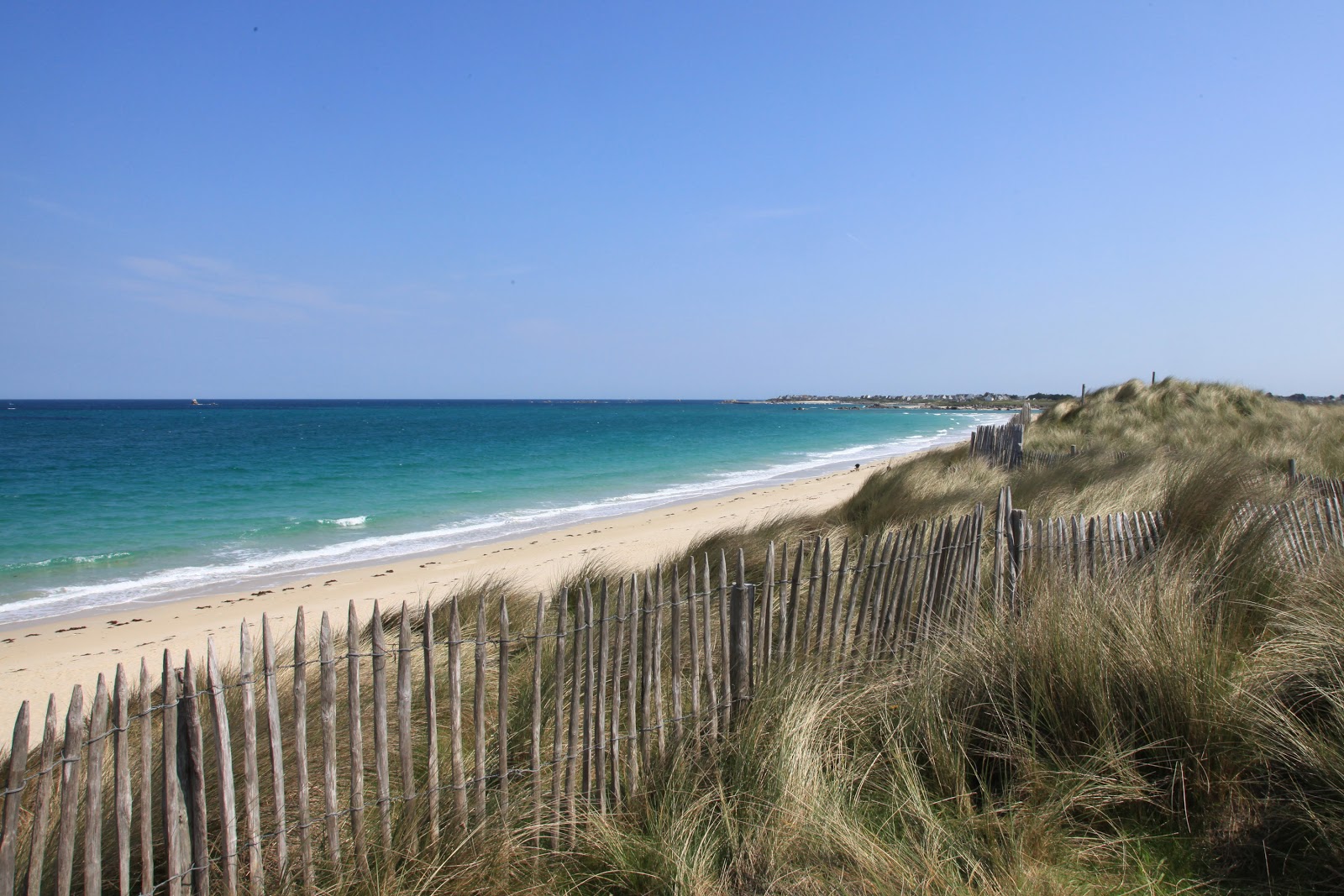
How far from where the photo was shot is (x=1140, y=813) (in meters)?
3.29

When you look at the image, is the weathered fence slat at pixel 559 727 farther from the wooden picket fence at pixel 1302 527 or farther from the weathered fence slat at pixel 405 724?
the wooden picket fence at pixel 1302 527

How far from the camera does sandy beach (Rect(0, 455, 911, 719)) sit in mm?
7785

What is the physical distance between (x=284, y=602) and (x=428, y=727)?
28.1 feet

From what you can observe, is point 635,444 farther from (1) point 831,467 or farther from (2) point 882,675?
(2) point 882,675

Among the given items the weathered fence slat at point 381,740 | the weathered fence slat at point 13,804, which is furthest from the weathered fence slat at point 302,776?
the weathered fence slat at point 13,804

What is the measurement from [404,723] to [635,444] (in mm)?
44661

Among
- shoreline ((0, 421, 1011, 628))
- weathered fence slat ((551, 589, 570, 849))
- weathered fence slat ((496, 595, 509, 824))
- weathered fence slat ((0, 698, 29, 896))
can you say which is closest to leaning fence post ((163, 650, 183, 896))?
weathered fence slat ((0, 698, 29, 896))

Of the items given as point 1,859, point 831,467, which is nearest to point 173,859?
point 1,859

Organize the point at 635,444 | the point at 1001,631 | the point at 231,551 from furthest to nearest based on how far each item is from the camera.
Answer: the point at 635,444, the point at 231,551, the point at 1001,631

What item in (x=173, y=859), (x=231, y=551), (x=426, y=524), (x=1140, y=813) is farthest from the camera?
(x=426, y=524)

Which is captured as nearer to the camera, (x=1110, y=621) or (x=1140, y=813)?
(x=1140, y=813)

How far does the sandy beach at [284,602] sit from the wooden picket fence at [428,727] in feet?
4.33

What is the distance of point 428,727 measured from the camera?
305cm

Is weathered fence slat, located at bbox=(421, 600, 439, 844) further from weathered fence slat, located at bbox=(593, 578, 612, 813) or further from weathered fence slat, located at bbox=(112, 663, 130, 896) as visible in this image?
weathered fence slat, located at bbox=(112, 663, 130, 896)
